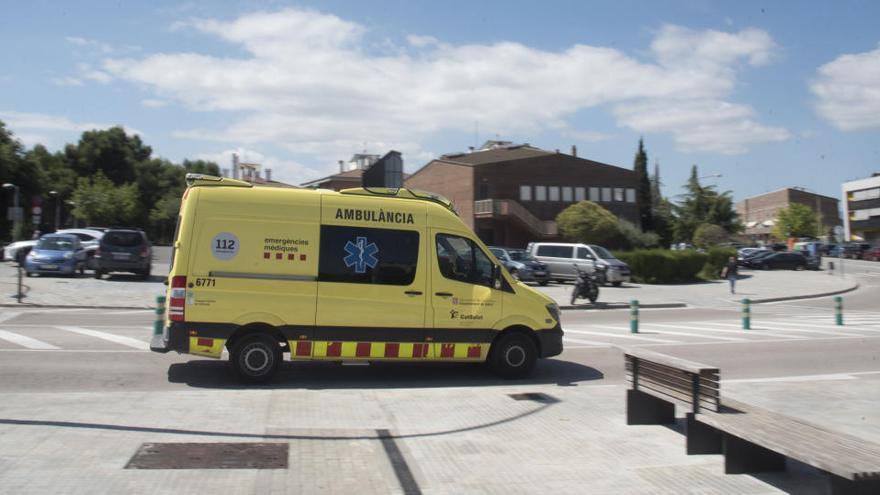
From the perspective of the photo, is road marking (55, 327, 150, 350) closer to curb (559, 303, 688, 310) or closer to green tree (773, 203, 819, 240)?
curb (559, 303, 688, 310)

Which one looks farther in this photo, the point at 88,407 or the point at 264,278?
the point at 264,278

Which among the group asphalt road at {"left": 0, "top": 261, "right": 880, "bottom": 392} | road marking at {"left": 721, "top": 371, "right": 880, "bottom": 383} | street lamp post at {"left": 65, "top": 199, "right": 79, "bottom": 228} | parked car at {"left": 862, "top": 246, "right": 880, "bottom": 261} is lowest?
road marking at {"left": 721, "top": 371, "right": 880, "bottom": 383}

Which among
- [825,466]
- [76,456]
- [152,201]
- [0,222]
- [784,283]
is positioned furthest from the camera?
[152,201]

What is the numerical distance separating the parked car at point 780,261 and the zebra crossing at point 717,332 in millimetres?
32321

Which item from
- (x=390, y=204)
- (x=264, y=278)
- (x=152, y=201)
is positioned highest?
(x=152, y=201)

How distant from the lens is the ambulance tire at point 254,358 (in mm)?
9875

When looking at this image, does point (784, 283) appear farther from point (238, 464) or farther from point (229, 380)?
point (238, 464)

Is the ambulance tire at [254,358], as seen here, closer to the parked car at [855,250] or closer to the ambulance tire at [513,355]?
the ambulance tire at [513,355]

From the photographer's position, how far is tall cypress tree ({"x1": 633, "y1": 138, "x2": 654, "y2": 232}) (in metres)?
75.6

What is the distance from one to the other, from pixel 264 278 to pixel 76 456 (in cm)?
394

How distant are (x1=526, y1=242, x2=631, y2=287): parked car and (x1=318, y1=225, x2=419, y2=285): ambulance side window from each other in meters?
22.9

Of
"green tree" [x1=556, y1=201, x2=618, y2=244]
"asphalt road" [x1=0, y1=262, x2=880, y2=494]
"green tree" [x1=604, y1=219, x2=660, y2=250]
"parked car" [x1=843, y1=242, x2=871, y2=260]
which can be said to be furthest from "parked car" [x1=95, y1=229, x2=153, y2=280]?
"parked car" [x1=843, y1=242, x2=871, y2=260]

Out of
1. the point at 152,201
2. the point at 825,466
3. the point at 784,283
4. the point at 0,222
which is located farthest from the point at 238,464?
the point at 152,201

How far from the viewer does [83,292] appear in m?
22.4
